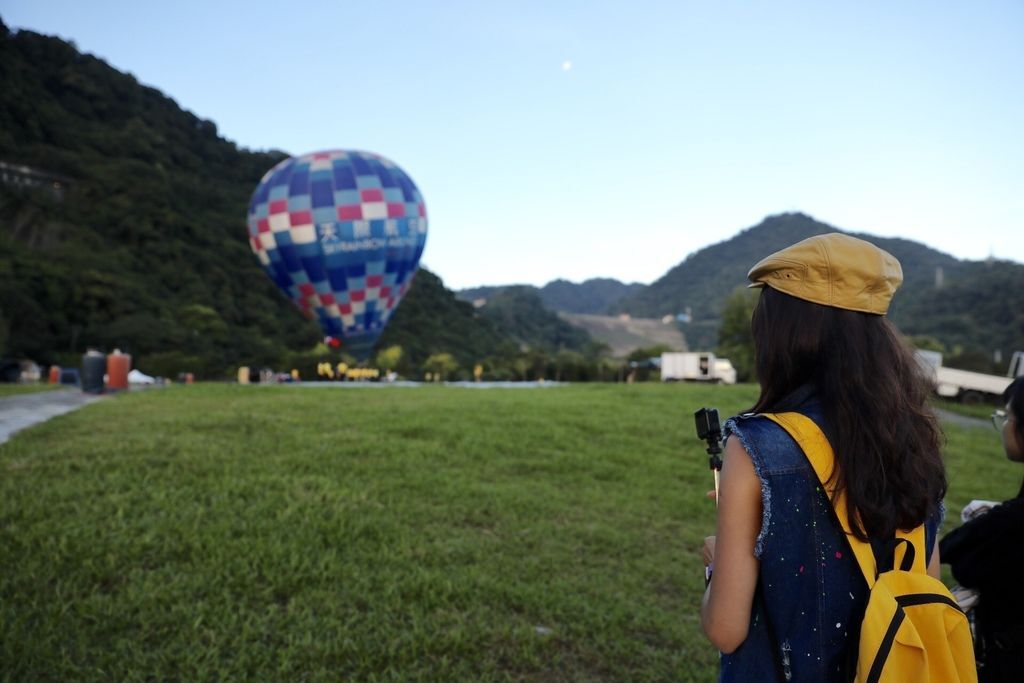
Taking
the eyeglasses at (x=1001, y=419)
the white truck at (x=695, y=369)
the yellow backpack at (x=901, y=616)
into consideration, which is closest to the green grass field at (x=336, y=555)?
the eyeglasses at (x=1001, y=419)

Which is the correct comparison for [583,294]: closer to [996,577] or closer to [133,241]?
[133,241]

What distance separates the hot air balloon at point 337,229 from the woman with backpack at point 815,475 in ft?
60.2

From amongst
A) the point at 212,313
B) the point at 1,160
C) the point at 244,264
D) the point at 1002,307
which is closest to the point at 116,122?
the point at 1,160

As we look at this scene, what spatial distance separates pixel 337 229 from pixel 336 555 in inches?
620

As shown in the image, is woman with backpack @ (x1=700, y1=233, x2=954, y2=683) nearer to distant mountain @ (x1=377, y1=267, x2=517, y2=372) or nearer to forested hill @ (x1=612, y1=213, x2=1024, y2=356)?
forested hill @ (x1=612, y1=213, x2=1024, y2=356)

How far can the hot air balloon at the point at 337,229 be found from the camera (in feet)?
61.7

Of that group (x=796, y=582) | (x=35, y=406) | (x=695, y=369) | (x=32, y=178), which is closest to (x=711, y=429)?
(x=796, y=582)

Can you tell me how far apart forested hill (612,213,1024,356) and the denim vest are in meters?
0.78

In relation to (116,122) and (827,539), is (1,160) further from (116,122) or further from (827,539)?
(827,539)

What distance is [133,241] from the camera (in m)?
47.4

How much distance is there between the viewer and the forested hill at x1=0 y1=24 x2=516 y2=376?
34.3m

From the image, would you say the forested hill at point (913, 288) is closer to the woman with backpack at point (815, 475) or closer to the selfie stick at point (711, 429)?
the woman with backpack at point (815, 475)

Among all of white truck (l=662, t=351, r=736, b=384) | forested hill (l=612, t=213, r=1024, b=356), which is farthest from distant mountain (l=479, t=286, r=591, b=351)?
white truck (l=662, t=351, r=736, b=384)

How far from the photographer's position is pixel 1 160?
159 ft
